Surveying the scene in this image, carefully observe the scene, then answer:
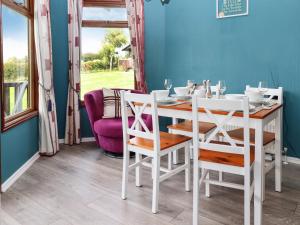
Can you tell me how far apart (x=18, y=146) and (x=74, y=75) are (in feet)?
4.85

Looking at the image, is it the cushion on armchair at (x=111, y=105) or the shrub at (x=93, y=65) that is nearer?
the cushion on armchair at (x=111, y=105)

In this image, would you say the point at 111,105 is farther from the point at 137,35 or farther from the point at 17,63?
the point at 17,63

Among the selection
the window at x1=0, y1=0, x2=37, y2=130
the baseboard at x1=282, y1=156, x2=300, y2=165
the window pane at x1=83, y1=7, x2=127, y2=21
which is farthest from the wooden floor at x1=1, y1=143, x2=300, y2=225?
the window pane at x1=83, y1=7, x2=127, y2=21

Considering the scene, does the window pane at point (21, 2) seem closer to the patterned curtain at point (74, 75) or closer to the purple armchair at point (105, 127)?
the patterned curtain at point (74, 75)

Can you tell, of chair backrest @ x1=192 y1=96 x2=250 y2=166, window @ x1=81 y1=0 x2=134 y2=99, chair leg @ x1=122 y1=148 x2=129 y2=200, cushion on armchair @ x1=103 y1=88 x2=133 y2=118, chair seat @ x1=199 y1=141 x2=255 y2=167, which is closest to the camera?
chair backrest @ x1=192 y1=96 x2=250 y2=166

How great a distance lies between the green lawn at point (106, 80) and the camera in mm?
4634

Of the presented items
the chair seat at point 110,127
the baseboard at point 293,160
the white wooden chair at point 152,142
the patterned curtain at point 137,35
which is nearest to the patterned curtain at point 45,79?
the chair seat at point 110,127

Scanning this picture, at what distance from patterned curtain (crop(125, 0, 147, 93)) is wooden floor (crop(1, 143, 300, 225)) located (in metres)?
1.69

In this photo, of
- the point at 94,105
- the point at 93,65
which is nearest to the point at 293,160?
the point at 94,105

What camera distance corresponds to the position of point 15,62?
3.44 m

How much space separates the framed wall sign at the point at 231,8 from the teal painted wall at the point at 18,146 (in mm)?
2779

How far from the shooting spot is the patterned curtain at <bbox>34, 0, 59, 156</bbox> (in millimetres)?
3637

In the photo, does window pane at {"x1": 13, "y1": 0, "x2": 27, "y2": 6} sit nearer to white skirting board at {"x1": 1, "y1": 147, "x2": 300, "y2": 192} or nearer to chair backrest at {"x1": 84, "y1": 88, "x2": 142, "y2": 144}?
chair backrest at {"x1": 84, "y1": 88, "x2": 142, "y2": 144}

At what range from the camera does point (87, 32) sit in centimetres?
453
